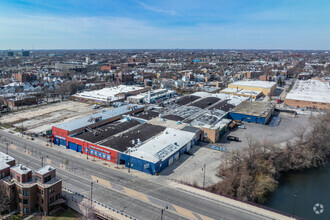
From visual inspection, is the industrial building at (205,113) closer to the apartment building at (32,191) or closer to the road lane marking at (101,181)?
the road lane marking at (101,181)

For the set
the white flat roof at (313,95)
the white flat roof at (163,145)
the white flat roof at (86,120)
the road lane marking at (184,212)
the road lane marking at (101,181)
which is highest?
the white flat roof at (313,95)

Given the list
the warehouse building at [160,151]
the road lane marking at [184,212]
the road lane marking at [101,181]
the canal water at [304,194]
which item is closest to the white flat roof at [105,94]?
the warehouse building at [160,151]

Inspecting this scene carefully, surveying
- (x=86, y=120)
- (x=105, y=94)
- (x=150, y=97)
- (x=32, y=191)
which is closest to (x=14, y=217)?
(x=32, y=191)

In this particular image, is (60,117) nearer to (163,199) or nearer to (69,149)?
(69,149)

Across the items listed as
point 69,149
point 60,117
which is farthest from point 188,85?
point 69,149

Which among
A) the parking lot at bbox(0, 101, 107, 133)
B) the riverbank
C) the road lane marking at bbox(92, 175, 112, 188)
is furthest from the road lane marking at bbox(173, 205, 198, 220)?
the parking lot at bbox(0, 101, 107, 133)

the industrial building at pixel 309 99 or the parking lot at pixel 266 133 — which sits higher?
the industrial building at pixel 309 99

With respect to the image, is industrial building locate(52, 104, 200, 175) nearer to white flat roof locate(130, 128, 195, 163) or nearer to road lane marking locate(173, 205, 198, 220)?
white flat roof locate(130, 128, 195, 163)
